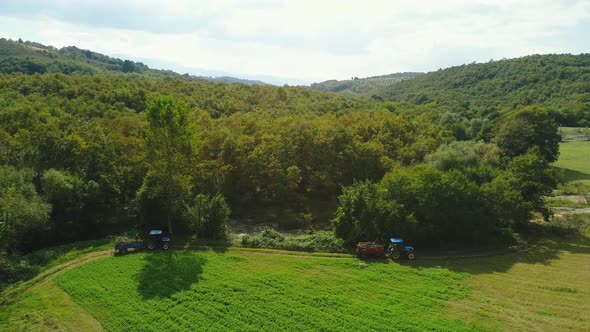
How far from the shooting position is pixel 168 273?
30.8 m

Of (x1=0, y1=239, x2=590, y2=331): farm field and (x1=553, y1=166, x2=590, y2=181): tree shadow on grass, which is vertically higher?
(x1=553, y1=166, x2=590, y2=181): tree shadow on grass

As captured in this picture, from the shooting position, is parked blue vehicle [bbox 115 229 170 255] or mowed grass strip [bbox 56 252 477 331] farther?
parked blue vehicle [bbox 115 229 170 255]

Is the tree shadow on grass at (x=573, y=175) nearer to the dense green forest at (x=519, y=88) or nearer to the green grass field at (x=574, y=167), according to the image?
the green grass field at (x=574, y=167)

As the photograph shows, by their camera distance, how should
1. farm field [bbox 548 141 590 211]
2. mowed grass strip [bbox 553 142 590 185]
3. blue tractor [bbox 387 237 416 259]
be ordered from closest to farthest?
blue tractor [bbox 387 237 416 259] < farm field [bbox 548 141 590 211] < mowed grass strip [bbox 553 142 590 185]

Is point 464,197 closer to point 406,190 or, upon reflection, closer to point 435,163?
point 406,190

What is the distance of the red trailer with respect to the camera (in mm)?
34969

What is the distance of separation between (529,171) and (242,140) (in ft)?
114

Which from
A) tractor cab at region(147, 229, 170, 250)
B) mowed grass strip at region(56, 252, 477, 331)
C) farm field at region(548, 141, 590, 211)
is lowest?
mowed grass strip at region(56, 252, 477, 331)

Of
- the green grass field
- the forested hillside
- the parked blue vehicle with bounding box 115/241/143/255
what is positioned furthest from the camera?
the forested hillside

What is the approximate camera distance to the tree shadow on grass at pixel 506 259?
111 feet

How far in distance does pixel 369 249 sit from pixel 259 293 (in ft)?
38.7

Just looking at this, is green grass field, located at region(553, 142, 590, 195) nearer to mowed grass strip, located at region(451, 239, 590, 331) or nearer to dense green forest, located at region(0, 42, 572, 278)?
dense green forest, located at region(0, 42, 572, 278)

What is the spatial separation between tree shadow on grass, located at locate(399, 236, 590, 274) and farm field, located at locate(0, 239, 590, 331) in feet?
0.57

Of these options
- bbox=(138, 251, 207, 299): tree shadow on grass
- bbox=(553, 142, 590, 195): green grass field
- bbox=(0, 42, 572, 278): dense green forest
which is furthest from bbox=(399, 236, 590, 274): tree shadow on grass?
bbox=(138, 251, 207, 299): tree shadow on grass
